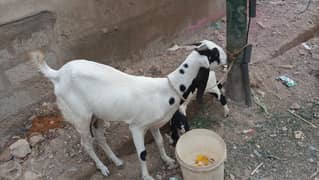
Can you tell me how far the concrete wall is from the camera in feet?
11.6

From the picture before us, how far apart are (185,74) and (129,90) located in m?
0.40

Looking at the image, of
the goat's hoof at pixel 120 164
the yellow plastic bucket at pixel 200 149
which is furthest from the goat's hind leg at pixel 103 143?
the yellow plastic bucket at pixel 200 149

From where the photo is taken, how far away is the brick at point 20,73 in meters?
3.64

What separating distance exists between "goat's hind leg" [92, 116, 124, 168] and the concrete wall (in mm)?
907

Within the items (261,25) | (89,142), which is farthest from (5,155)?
(261,25)

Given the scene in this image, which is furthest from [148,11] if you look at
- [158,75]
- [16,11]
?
→ [16,11]

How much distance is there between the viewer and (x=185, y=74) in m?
2.85

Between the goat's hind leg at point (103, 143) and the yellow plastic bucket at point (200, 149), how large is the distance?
0.59 m

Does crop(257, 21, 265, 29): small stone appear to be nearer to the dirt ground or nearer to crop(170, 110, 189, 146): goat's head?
the dirt ground

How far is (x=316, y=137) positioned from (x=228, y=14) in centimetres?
127

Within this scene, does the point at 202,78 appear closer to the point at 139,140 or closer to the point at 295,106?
the point at 139,140

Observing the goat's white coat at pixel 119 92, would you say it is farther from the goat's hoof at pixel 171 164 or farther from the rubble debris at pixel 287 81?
the rubble debris at pixel 287 81

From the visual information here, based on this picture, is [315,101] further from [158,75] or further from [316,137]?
[158,75]

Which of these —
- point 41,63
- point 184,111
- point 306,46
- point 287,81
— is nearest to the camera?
point 41,63
